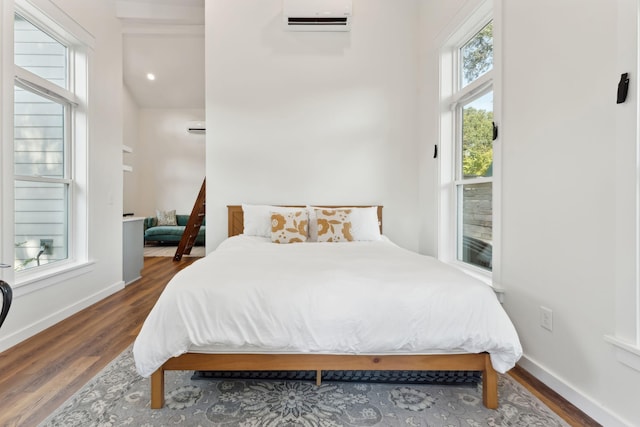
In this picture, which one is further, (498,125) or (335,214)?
(335,214)

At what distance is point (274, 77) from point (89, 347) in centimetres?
295

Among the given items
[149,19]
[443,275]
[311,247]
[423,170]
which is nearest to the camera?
[443,275]

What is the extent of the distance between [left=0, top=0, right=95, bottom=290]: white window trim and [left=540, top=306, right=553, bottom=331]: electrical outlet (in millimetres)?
3261

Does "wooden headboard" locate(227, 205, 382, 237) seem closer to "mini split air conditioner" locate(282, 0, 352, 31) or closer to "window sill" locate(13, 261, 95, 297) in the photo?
"window sill" locate(13, 261, 95, 297)

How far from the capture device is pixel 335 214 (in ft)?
9.92

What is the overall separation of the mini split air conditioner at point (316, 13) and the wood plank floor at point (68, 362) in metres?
3.22

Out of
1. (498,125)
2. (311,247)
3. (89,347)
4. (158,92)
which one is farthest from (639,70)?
(158,92)

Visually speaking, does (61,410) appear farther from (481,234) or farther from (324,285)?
(481,234)

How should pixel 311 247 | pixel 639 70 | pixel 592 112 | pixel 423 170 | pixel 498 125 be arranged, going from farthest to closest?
pixel 423 170, pixel 311 247, pixel 498 125, pixel 592 112, pixel 639 70

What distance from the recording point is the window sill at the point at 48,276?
220 centimetres

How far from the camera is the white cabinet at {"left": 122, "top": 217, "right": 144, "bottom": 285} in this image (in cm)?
374

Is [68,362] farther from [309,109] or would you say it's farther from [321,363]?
[309,109]

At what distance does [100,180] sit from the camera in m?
3.16

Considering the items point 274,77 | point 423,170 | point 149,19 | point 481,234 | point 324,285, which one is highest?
point 149,19
